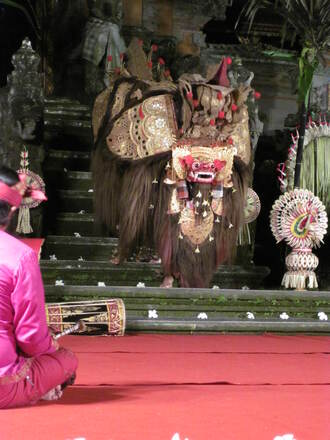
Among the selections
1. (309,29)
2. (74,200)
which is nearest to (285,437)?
(309,29)

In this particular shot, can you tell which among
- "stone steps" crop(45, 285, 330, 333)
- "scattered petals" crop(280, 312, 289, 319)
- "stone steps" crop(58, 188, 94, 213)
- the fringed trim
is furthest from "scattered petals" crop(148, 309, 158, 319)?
"stone steps" crop(58, 188, 94, 213)

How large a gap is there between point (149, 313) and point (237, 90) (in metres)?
1.81

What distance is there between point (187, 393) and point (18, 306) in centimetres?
101

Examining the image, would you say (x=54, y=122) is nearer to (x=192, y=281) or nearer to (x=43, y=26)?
(x=43, y=26)

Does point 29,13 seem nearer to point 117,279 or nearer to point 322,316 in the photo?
point 117,279

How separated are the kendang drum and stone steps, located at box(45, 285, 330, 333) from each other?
0.79 feet

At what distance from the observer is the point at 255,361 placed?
4.88m

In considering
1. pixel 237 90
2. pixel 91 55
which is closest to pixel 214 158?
pixel 237 90

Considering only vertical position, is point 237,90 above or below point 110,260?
above

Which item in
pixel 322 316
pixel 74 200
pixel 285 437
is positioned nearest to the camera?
pixel 285 437

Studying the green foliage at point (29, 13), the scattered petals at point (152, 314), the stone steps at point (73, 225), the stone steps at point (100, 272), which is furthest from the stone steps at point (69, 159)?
the scattered petals at point (152, 314)

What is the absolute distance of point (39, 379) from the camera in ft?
11.2

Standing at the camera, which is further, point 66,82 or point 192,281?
point 66,82

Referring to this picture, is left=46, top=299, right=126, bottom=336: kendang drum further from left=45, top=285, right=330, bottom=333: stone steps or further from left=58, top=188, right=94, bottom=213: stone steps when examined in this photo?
left=58, top=188, right=94, bottom=213: stone steps
